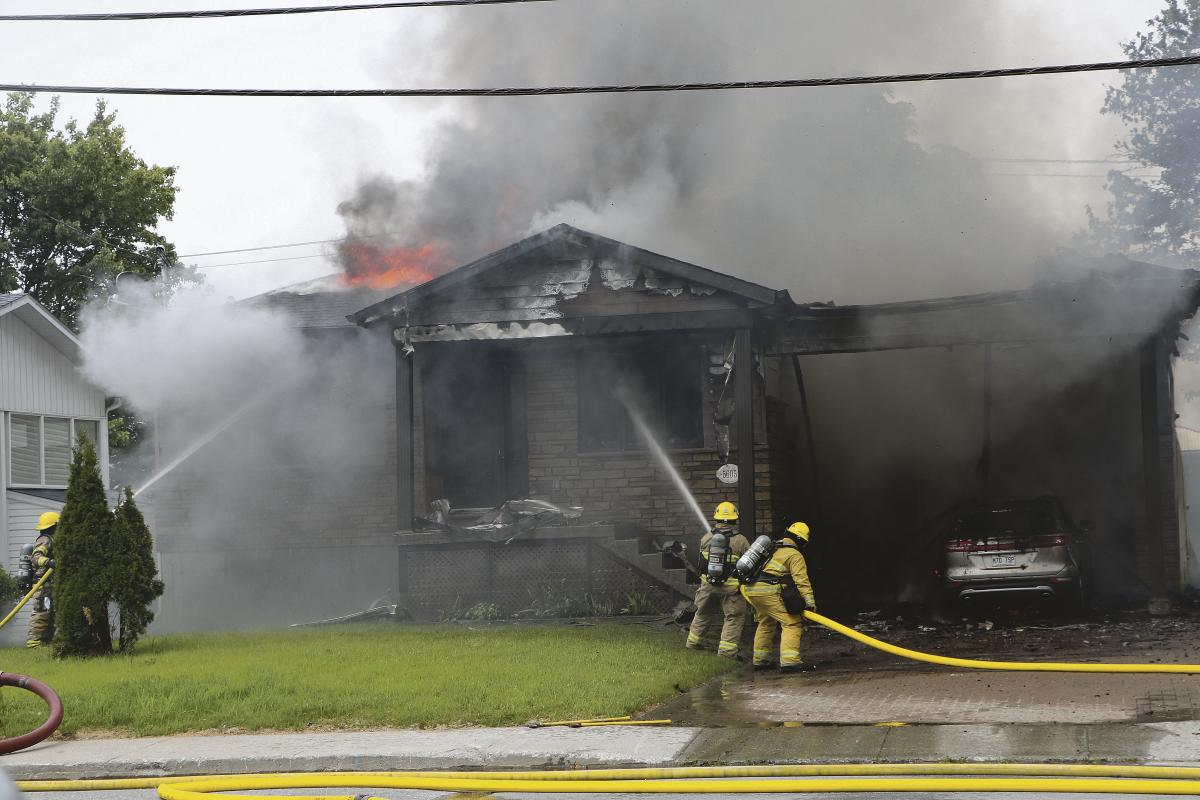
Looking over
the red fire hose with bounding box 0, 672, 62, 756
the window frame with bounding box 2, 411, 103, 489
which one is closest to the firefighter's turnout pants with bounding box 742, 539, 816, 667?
the red fire hose with bounding box 0, 672, 62, 756

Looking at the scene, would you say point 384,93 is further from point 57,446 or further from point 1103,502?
point 1103,502

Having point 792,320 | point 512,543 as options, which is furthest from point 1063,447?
point 512,543

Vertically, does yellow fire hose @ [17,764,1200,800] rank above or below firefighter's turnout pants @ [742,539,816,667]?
below

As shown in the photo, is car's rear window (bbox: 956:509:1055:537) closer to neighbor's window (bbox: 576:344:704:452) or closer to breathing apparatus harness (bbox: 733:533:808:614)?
breathing apparatus harness (bbox: 733:533:808:614)

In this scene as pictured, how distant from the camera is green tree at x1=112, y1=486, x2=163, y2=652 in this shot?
44.0 feet

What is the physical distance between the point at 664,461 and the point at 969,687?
9052mm

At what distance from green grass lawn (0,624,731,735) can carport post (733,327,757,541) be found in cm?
227

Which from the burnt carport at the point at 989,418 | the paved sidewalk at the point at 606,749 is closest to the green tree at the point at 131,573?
the paved sidewalk at the point at 606,749

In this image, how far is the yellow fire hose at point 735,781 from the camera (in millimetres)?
6957

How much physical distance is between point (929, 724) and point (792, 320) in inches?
376

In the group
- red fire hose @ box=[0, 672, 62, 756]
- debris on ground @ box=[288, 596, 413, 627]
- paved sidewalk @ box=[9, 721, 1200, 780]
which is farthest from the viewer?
debris on ground @ box=[288, 596, 413, 627]

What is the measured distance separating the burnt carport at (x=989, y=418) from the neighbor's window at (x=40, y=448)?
1050cm

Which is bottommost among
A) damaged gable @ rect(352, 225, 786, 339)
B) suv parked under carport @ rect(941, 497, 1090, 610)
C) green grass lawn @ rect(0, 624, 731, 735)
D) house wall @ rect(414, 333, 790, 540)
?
green grass lawn @ rect(0, 624, 731, 735)

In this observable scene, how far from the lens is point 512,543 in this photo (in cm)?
1723
